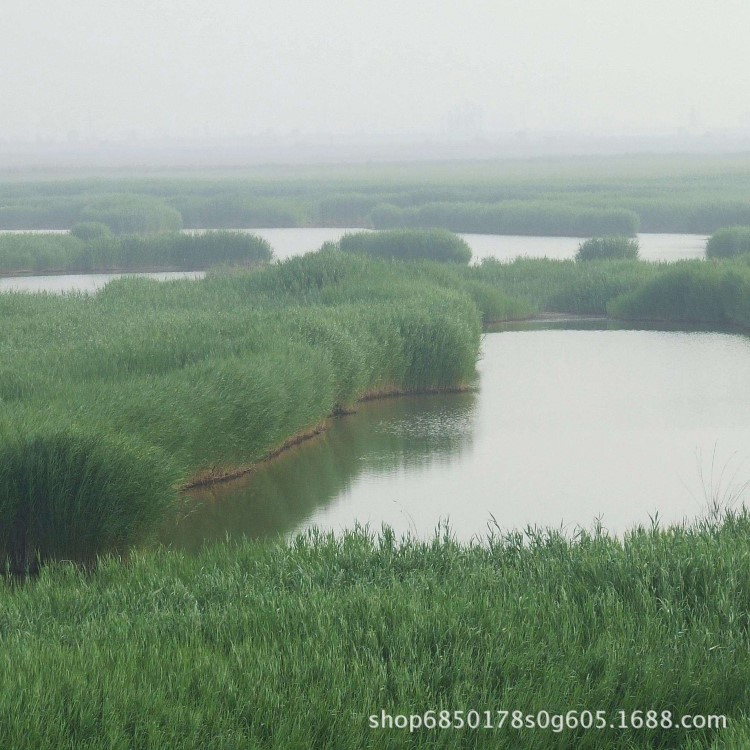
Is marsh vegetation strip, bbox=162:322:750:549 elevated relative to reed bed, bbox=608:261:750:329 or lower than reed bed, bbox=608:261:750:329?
lower

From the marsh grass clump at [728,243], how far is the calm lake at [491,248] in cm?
118

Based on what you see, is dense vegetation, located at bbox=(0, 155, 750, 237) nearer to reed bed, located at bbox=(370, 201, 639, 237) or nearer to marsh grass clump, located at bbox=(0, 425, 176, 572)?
reed bed, located at bbox=(370, 201, 639, 237)

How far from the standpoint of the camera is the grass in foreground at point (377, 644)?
3.72 metres

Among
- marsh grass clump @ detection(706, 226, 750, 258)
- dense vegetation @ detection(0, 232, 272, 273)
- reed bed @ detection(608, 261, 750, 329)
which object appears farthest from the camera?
dense vegetation @ detection(0, 232, 272, 273)

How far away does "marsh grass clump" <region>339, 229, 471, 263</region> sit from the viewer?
2500cm

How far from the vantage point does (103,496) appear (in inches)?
281

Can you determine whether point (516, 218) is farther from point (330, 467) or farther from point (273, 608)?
point (273, 608)

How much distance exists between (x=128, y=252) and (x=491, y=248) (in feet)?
31.3

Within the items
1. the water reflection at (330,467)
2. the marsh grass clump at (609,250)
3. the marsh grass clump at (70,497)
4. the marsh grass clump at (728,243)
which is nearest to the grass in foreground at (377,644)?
the marsh grass clump at (70,497)

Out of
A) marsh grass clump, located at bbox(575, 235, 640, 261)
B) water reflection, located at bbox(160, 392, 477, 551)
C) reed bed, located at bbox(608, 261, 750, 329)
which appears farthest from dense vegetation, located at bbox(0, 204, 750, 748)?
marsh grass clump, located at bbox(575, 235, 640, 261)

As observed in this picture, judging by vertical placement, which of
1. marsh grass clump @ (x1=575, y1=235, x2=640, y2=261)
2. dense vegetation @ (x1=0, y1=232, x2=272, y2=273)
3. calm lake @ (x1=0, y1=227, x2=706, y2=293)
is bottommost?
calm lake @ (x1=0, y1=227, x2=706, y2=293)

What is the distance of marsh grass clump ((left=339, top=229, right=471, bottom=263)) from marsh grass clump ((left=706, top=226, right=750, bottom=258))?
4.85 m

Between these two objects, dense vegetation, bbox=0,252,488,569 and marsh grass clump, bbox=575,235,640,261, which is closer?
dense vegetation, bbox=0,252,488,569

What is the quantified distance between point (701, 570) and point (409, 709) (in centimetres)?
188
